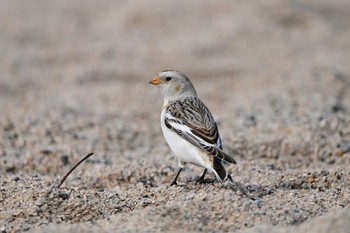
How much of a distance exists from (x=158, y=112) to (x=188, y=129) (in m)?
5.17

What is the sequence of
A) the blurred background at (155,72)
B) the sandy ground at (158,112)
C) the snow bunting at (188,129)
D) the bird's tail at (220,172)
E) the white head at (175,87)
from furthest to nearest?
1. the blurred background at (155,72)
2. the white head at (175,87)
3. the snow bunting at (188,129)
4. the bird's tail at (220,172)
5. the sandy ground at (158,112)

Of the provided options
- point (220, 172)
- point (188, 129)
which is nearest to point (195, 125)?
point (188, 129)

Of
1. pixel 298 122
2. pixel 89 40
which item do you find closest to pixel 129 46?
pixel 89 40

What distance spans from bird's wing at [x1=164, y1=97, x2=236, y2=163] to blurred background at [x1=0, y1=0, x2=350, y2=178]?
48.1 inches

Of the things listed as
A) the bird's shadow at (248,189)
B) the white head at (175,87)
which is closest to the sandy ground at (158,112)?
the bird's shadow at (248,189)

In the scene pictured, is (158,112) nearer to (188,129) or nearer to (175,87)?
(175,87)

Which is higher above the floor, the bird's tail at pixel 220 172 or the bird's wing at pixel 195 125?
the bird's wing at pixel 195 125

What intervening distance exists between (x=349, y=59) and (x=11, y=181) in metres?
8.39

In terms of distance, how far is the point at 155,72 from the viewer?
43.0ft

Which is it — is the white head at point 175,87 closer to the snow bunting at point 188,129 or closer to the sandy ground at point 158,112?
the snow bunting at point 188,129

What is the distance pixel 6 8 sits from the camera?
1834cm

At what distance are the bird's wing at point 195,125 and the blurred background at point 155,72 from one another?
1.22 m

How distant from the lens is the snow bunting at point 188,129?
5242mm

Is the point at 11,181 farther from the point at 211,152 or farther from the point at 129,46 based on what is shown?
the point at 129,46
